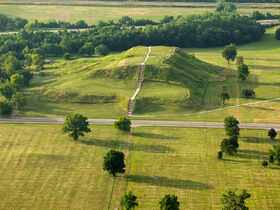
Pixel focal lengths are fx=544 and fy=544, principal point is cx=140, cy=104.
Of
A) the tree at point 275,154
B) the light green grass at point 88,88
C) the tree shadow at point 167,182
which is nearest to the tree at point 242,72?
the light green grass at point 88,88

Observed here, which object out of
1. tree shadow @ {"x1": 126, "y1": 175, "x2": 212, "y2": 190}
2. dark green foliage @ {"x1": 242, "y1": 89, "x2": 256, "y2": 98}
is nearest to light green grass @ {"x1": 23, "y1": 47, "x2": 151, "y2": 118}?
dark green foliage @ {"x1": 242, "y1": 89, "x2": 256, "y2": 98}

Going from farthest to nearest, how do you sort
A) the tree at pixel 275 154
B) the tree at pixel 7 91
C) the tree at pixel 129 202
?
1. the tree at pixel 7 91
2. the tree at pixel 275 154
3. the tree at pixel 129 202

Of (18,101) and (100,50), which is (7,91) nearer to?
(18,101)

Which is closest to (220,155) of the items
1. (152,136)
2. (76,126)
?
(152,136)

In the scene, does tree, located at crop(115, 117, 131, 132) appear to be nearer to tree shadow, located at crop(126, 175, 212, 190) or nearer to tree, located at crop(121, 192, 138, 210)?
tree shadow, located at crop(126, 175, 212, 190)

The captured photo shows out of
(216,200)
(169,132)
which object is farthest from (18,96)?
(216,200)

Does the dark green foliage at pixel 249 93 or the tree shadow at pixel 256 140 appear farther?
the dark green foliage at pixel 249 93

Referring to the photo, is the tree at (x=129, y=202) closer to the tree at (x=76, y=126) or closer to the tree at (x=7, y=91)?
the tree at (x=76, y=126)
